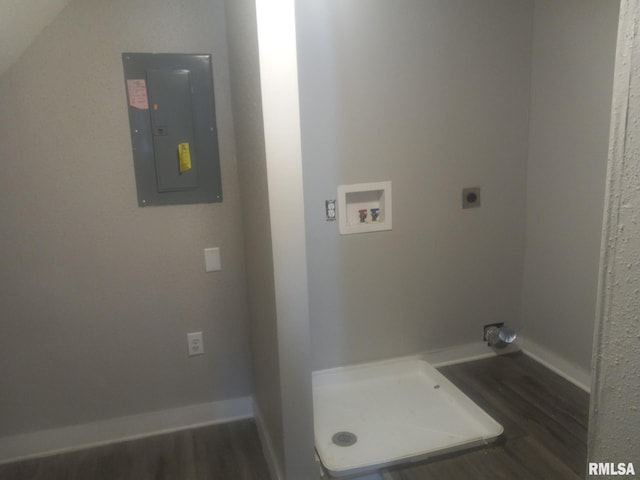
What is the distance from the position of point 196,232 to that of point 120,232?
329 millimetres

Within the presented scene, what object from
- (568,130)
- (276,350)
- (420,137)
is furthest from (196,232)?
(568,130)

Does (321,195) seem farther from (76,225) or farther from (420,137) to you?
(76,225)

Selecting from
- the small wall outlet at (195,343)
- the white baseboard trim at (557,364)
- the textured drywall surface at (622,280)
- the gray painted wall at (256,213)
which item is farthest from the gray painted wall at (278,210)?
the white baseboard trim at (557,364)

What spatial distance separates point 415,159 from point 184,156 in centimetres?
117

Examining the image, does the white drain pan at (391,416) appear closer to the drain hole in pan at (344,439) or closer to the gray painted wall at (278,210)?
the drain hole in pan at (344,439)

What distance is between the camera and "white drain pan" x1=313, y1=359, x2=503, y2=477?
76.5 inches

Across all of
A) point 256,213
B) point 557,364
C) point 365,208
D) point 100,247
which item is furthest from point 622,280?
point 557,364

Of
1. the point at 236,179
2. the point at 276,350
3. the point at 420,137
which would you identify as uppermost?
the point at 420,137

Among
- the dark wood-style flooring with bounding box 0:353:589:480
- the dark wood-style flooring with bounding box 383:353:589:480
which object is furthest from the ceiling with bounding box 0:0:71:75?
the dark wood-style flooring with bounding box 383:353:589:480

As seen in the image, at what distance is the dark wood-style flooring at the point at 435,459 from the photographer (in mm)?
1875

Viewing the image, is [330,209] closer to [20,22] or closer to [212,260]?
[212,260]

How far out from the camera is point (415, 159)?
2408 mm

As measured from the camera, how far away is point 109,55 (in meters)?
1.89

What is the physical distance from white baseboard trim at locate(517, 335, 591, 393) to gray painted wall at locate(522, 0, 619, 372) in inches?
1.4
